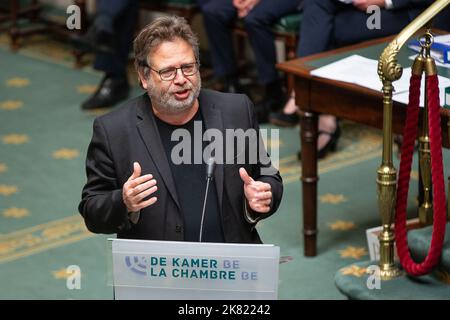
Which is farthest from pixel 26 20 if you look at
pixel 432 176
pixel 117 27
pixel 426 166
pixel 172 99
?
pixel 172 99

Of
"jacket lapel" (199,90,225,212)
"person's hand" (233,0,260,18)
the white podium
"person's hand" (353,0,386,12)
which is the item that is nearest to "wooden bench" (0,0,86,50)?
"person's hand" (233,0,260,18)

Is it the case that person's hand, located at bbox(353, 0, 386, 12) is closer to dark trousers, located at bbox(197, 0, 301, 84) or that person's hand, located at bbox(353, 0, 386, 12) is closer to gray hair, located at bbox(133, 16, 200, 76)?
dark trousers, located at bbox(197, 0, 301, 84)

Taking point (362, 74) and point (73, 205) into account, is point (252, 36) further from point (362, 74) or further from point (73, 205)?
point (362, 74)

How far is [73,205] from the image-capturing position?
557cm

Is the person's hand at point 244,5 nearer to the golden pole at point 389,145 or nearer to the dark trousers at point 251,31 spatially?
the dark trousers at point 251,31

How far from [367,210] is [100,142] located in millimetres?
2511

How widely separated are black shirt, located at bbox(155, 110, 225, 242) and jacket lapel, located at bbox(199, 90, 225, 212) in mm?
18

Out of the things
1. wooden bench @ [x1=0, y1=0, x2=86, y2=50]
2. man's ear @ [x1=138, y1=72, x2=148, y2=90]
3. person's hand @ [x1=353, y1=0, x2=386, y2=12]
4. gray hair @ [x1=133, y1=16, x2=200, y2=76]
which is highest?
gray hair @ [x1=133, y1=16, x2=200, y2=76]

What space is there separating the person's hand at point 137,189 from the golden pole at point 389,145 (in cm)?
119

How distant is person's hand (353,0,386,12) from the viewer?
5531 millimetres

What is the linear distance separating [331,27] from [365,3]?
0.85 feet
